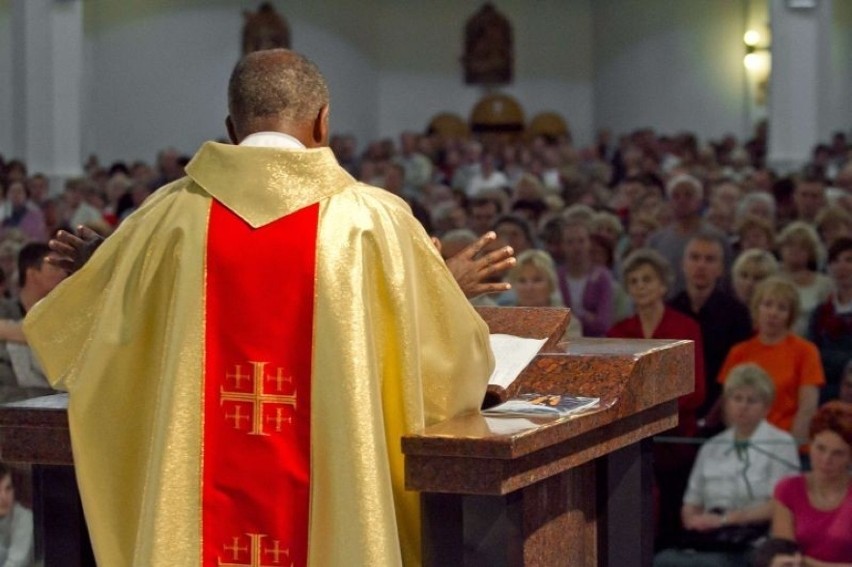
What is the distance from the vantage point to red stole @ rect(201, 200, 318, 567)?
127 inches

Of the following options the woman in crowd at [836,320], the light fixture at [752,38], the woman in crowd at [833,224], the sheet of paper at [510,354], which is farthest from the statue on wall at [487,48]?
the sheet of paper at [510,354]

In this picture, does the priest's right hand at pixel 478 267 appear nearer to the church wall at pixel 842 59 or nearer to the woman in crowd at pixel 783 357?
the woman in crowd at pixel 783 357

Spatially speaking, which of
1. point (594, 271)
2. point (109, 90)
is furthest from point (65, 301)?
point (109, 90)

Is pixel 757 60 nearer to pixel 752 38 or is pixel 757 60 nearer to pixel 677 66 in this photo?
pixel 752 38

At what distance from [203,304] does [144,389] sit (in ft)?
0.67

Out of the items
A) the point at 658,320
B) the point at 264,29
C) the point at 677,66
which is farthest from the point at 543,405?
the point at 677,66

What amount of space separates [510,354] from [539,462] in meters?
0.47

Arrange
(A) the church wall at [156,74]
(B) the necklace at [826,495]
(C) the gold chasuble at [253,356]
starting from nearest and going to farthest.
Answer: (C) the gold chasuble at [253,356] → (B) the necklace at [826,495] → (A) the church wall at [156,74]

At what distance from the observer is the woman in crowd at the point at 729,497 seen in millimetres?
5914

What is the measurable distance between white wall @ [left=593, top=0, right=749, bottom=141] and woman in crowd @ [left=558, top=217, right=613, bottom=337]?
18.2 m

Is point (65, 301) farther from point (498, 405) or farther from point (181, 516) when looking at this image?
point (498, 405)

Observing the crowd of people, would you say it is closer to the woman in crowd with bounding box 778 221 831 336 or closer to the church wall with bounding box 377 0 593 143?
the woman in crowd with bounding box 778 221 831 336

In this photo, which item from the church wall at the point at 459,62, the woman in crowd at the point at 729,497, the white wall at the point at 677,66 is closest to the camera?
the woman in crowd at the point at 729,497

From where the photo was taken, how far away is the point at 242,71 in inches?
126
